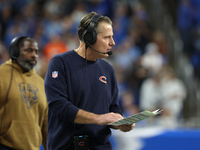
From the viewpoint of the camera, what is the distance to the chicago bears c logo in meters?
3.26

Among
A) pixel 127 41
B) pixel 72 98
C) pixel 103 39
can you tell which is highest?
pixel 127 41

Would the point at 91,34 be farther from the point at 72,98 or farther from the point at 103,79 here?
the point at 72,98

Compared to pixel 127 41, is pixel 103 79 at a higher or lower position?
lower

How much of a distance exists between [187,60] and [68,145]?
21.7ft

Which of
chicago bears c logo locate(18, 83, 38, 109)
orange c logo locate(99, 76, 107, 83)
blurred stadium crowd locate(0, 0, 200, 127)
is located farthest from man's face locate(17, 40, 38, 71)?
blurred stadium crowd locate(0, 0, 200, 127)

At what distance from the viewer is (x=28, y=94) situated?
10.9ft

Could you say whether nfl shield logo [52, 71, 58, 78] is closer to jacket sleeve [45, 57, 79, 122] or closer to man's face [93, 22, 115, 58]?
jacket sleeve [45, 57, 79, 122]

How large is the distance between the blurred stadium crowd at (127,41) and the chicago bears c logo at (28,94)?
3.20m

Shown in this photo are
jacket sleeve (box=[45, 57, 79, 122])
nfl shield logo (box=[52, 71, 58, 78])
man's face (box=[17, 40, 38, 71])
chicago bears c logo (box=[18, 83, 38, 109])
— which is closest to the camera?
jacket sleeve (box=[45, 57, 79, 122])

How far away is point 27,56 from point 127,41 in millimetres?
4916

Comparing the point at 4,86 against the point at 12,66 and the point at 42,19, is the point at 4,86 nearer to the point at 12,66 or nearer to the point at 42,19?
the point at 12,66

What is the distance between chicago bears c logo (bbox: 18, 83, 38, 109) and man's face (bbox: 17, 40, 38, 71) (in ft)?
0.67

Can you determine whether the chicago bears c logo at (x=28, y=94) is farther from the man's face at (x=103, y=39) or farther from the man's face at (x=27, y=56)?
the man's face at (x=103, y=39)

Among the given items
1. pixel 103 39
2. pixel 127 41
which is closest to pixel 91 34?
pixel 103 39
